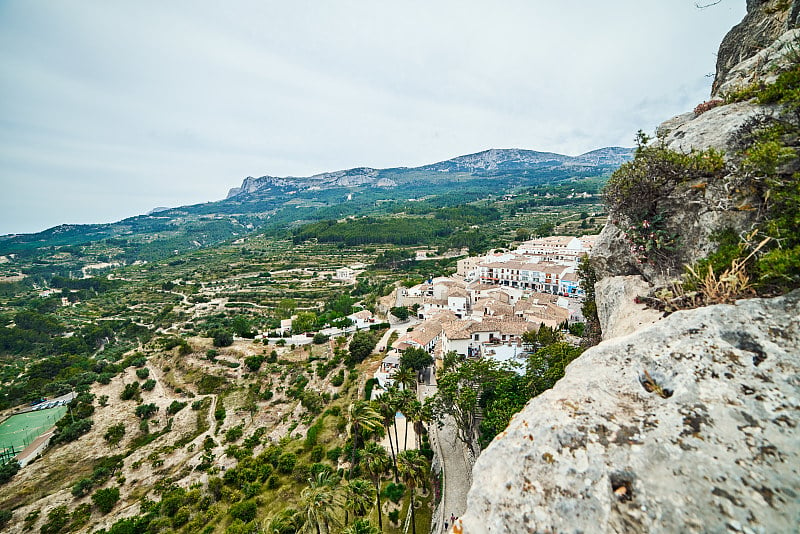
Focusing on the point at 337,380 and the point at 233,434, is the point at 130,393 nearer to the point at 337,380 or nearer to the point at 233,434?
the point at 233,434

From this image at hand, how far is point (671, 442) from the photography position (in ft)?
19.1

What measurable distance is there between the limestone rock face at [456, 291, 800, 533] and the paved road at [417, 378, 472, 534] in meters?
16.8

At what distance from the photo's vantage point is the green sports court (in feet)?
137

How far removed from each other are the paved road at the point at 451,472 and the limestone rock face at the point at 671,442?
16.8 m

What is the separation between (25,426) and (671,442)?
68046 millimetres

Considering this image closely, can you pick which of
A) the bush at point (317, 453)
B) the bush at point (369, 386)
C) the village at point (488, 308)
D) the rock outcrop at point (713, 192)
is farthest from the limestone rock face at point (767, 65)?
the bush at point (317, 453)

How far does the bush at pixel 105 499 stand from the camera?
30406mm

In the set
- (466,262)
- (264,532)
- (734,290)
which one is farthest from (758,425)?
(466,262)

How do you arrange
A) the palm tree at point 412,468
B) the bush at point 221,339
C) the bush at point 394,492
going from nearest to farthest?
1. the palm tree at point 412,468
2. the bush at point 394,492
3. the bush at point 221,339

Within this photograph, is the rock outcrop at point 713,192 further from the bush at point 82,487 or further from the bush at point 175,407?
the bush at point 175,407

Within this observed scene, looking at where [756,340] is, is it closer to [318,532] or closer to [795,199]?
[795,199]

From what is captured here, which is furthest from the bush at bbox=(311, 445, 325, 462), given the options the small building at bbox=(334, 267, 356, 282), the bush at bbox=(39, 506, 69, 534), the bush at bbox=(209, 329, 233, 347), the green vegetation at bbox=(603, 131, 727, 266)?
the small building at bbox=(334, 267, 356, 282)

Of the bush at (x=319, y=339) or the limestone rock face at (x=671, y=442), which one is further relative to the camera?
the bush at (x=319, y=339)

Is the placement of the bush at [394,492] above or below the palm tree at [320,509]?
below
